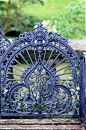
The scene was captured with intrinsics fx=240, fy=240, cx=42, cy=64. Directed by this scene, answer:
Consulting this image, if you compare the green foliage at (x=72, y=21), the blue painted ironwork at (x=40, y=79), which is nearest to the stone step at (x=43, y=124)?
the blue painted ironwork at (x=40, y=79)

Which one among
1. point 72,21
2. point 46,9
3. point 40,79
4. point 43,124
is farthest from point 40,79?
point 46,9

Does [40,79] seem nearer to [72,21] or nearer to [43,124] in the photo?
[43,124]

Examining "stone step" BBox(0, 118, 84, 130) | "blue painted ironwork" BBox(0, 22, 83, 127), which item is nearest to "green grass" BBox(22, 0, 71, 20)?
"blue painted ironwork" BBox(0, 22, 83, 127)

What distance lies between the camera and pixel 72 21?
494 cm

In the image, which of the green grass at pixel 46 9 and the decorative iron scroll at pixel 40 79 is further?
the green grass at pixel 46 9

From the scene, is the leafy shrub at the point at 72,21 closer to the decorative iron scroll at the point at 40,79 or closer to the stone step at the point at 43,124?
the decorative iron scroll at the point at 40,79

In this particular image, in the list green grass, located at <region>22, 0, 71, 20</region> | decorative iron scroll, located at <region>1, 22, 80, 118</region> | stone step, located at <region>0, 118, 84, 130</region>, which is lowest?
stone step, located at <region>0, 118, 84, 130</region>

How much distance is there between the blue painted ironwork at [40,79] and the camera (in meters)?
2.41

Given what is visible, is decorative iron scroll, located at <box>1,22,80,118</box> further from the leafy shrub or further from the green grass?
the green grass

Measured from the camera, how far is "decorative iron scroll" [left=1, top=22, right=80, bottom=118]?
241 cm

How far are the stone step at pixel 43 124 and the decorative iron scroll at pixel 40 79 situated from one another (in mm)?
82

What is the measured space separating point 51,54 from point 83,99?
56cm

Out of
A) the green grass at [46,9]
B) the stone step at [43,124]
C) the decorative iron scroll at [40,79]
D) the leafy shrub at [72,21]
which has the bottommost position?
the stone step at [43,124]

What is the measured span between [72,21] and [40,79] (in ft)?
9.08
